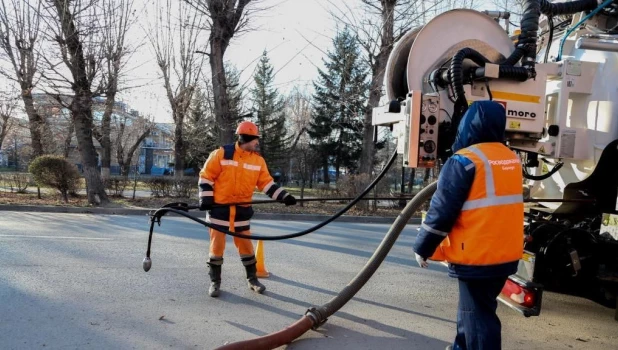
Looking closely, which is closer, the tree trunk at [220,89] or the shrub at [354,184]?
the tree trunk at [220,89]

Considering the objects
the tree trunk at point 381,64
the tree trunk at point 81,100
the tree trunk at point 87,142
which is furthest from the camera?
the tree trunk at point 381,64

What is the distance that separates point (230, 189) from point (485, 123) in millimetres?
2879

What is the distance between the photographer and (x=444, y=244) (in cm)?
269

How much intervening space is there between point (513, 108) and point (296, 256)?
423 centimetres

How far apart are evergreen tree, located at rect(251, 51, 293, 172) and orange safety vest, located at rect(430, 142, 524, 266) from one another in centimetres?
3207

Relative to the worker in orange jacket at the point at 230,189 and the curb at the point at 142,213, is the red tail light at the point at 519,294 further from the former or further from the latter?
the curb at the point at 142,213

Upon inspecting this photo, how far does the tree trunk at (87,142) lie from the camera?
13.1 meters

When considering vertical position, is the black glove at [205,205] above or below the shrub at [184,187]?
above

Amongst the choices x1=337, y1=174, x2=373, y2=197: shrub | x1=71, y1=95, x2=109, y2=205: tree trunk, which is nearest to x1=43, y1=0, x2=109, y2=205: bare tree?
x1=71, y1=95, x2=109, y2=205: tree trunk

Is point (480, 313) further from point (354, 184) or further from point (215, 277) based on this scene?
point (354, 184)

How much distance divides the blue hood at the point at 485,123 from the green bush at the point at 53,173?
13886 millimetres

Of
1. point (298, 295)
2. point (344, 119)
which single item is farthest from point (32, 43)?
point (344, 119)

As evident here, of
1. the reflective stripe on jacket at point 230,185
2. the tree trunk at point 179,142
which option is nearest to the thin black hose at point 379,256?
the reflective stripe on jacket at point 230,185

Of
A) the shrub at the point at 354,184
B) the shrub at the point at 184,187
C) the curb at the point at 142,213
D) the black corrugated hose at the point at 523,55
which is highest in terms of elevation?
the black corrugated hose at the point at 523,55
